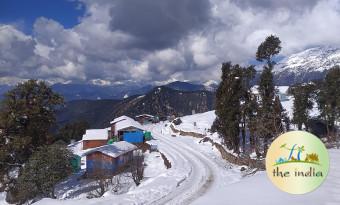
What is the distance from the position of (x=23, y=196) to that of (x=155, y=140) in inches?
1756

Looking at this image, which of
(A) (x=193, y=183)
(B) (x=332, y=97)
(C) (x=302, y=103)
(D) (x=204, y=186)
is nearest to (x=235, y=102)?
(C) (x=302, y=103)

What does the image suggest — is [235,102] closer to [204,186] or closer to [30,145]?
[204,186]

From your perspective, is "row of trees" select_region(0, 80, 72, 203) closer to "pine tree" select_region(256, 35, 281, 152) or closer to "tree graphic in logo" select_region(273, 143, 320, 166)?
"pine tree" select_region(256, 35, 281, 152)

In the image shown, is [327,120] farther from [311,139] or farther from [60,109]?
[311,139]

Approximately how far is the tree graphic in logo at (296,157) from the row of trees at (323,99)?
188 feet

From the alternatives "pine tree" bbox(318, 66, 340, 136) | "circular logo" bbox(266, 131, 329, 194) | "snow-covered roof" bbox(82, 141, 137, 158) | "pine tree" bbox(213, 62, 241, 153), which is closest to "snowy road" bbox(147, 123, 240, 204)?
"pine tree" bbox(213, 62, 241, 153)

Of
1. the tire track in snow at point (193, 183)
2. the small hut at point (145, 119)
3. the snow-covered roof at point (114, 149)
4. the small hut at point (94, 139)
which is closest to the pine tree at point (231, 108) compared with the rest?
the tire track in snow at point (193, 183)

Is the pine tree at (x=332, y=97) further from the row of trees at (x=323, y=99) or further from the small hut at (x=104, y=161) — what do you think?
the small hut at (x=104, y=161)

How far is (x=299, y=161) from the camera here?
10.8 metres

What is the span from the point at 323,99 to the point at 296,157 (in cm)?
6273

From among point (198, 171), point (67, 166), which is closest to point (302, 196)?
point (198, 171)

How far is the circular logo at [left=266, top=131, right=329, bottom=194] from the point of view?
34.9 ft

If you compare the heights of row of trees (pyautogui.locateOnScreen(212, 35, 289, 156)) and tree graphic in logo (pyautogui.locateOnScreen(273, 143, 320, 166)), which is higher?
row of trees (pyautogui.locateOnScreen(212, 35, 289, 156))

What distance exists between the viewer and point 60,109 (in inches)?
2138
